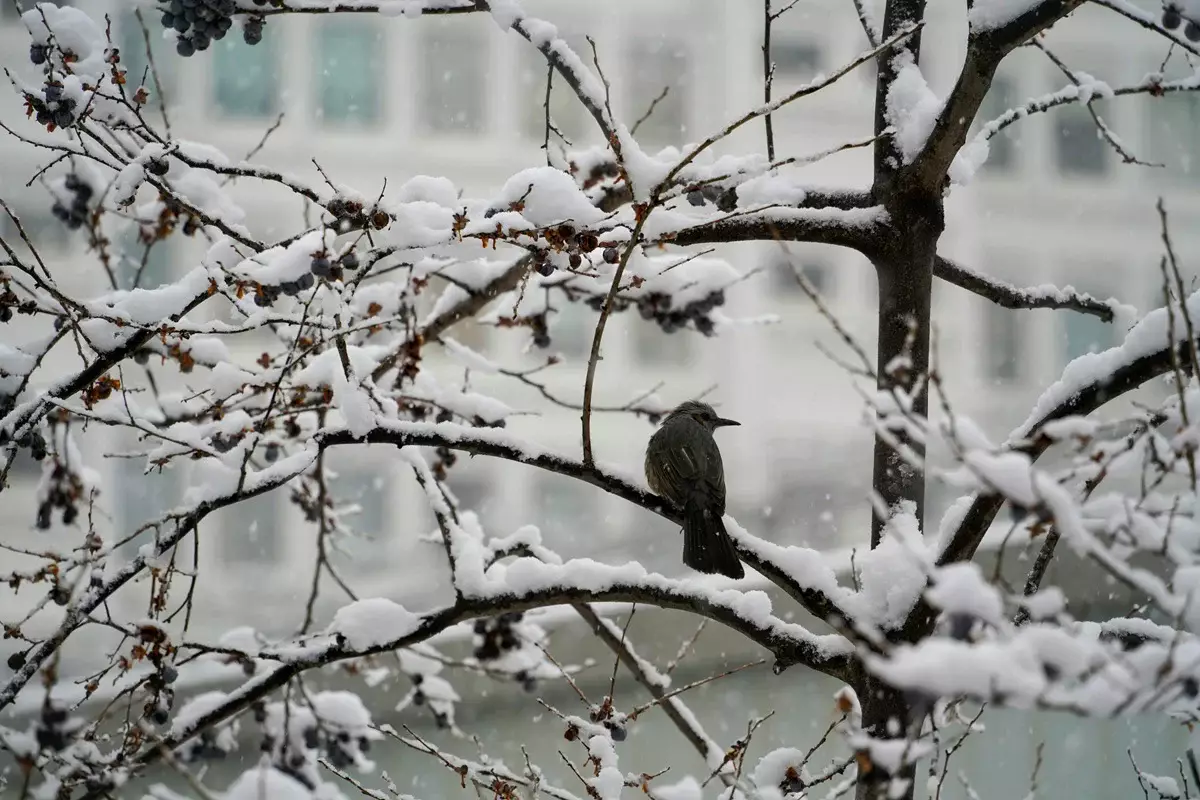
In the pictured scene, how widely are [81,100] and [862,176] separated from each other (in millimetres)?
15313

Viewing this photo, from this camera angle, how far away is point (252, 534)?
13.6m

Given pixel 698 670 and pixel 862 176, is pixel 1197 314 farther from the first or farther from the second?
pixel 862 176

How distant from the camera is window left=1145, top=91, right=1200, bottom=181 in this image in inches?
699

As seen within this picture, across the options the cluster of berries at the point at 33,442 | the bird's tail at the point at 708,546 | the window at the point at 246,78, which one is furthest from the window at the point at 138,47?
the bird's tail at the point at 708,546

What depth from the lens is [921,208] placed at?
249 cm

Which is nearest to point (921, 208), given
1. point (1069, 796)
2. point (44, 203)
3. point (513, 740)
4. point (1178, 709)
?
point (1178, 709)

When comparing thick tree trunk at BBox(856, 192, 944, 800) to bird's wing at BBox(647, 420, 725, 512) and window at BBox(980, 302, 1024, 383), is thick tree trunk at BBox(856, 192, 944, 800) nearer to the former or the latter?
bird's wing at BBox(647, 420, 725, 512)

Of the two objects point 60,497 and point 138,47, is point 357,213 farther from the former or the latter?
point 138,47

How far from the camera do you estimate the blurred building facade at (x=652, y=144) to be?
13359 mm

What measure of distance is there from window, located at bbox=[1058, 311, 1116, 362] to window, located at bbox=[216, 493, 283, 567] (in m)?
12.5

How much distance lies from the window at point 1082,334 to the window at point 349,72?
11.3 meters

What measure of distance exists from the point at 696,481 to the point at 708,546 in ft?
1.38

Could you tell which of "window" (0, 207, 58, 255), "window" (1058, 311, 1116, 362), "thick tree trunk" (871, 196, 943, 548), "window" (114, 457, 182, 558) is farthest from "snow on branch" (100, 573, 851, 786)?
"window" (1058, 311, 1116, 362)

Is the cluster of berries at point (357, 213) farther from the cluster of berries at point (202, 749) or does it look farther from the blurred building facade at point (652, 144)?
the blurred building facade at point (652, 144)
